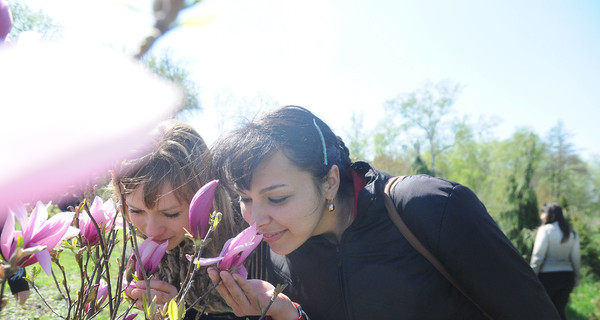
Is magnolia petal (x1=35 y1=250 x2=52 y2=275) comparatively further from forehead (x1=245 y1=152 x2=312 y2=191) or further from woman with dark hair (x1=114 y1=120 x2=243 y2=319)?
woman with dark hair (x1=114 y1=120 x2=243 y2=319)

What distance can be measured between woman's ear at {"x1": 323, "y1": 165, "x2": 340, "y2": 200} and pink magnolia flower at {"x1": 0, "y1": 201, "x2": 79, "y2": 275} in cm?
102

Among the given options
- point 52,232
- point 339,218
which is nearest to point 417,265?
point 339,218

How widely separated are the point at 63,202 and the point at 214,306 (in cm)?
73

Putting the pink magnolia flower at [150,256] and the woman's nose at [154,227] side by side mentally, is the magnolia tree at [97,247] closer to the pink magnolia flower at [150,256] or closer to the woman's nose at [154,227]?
the pink magnolia flower at [150,256]

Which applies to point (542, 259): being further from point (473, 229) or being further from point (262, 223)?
point (262, 223)

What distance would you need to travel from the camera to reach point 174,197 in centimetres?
166

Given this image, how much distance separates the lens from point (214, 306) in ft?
5.73

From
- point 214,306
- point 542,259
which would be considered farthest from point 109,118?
point 542,259

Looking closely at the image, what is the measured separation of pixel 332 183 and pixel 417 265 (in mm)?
439

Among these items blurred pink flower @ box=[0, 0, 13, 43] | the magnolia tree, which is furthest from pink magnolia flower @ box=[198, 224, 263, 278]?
blurred pink flower @ box=[0, 0, 13, 43]

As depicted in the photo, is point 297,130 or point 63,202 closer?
point 63,202

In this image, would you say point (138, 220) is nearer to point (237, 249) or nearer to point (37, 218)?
point (237, 249)

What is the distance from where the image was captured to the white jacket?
5137 millimetres

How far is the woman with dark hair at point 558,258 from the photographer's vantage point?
5148 mm
